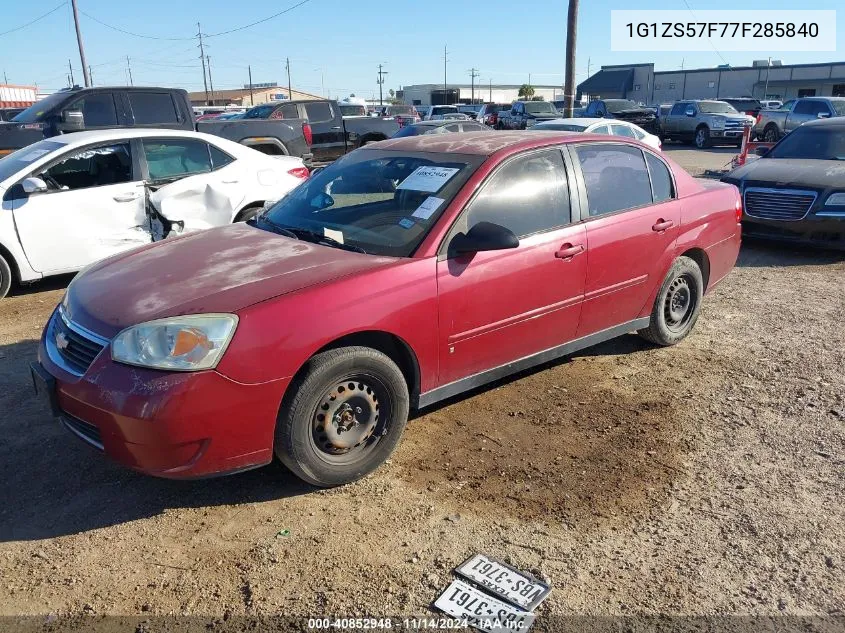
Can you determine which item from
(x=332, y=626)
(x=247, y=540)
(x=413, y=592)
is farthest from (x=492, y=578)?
(x=247, y=540)

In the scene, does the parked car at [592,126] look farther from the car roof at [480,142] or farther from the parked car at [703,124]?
the parked car at [703,124]

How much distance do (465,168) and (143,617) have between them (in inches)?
106

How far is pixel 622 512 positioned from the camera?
3.23m

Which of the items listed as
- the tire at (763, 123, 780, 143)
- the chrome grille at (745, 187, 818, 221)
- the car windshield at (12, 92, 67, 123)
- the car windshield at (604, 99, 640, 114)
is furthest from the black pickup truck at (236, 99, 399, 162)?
the tire at (763, 123, 780, 143)

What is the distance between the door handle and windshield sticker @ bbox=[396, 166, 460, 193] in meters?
0.78

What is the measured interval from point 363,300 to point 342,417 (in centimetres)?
58

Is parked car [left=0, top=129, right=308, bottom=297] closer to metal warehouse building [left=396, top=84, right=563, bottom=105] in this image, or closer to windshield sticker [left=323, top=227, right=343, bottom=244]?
windshield sticker [left=323, top=227, right=343, bottom=244]

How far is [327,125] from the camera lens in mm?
15422

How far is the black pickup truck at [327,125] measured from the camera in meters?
15.3

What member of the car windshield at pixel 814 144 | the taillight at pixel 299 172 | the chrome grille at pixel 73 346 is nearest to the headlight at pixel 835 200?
the car windshield at pixel 814 144

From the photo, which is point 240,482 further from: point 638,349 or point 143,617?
point 638,349

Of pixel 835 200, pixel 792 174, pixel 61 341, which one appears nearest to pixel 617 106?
pixel 792 174

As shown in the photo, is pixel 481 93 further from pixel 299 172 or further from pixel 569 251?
pixel 569 251

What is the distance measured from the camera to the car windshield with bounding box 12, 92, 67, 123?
10712 mm
